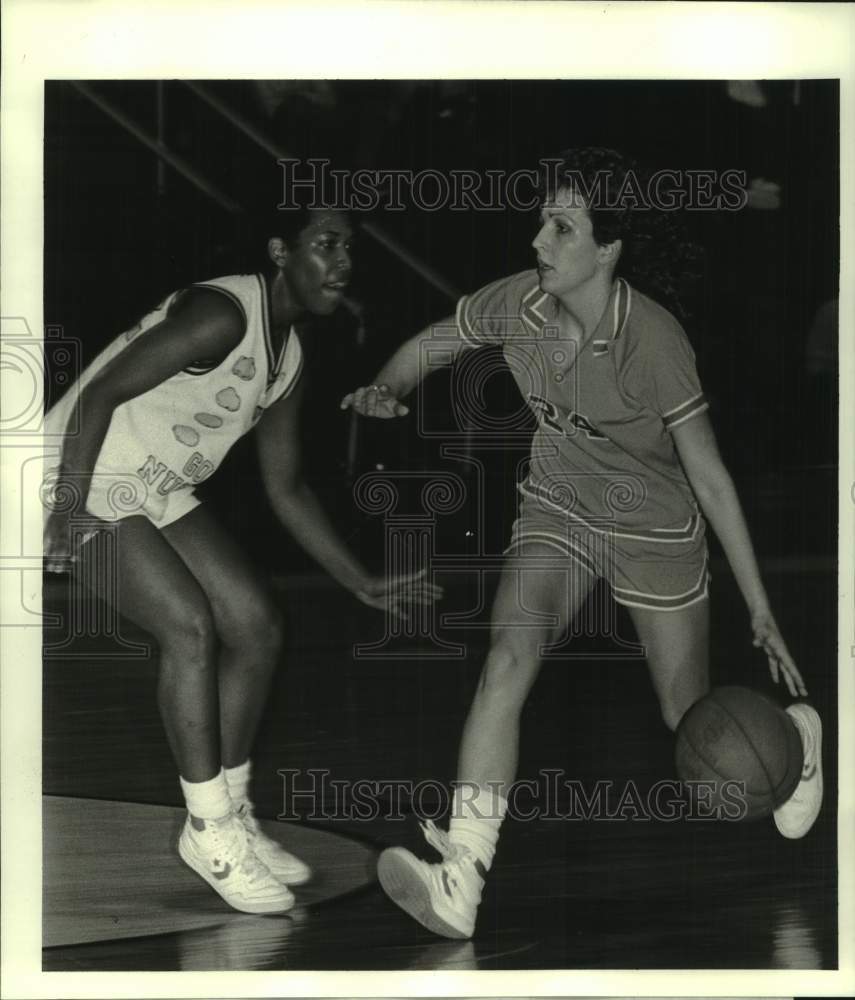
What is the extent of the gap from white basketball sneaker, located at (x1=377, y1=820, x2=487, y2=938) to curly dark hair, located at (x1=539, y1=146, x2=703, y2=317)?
1504 millimetres

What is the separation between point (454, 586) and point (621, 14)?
152 centimetres

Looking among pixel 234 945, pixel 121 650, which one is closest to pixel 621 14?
pixel 121 650

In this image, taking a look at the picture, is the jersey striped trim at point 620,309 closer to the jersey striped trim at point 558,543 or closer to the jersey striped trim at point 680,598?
the jersey striped trim at point 558,543

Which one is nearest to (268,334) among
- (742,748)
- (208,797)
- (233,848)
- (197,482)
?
(197,482)

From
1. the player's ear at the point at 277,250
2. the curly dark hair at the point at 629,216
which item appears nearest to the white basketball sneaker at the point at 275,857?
the player's ear at the point at 277,250

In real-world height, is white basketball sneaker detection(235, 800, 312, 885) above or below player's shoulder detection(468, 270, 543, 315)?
below

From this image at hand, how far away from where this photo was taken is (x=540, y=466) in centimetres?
623

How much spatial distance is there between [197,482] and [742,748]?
60.4 inches

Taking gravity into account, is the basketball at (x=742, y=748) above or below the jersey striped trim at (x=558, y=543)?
below

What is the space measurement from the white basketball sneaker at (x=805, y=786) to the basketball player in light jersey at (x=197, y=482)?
4.00ft

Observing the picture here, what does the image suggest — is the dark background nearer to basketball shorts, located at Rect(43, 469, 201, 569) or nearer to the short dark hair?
the short dark hair

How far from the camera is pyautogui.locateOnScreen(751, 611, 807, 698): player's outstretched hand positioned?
6199 millimetres

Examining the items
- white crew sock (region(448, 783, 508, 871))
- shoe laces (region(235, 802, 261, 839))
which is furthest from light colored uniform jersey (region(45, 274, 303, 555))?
white crew sock (region(448, 783, 508, 871))

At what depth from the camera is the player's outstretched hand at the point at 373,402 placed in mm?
6223
